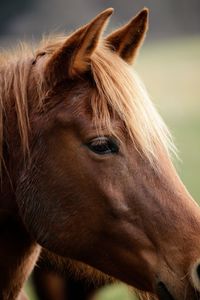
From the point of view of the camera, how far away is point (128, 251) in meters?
2.84

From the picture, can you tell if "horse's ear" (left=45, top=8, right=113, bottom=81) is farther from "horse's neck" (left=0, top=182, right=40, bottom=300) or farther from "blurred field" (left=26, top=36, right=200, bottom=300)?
"blurred field" (left=26, top=36, right=200, bottom=300)

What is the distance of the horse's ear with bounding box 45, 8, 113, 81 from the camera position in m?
2.82

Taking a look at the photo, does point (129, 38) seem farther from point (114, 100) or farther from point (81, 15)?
point (81, 15)

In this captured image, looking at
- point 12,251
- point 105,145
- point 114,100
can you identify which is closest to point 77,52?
point 114,100

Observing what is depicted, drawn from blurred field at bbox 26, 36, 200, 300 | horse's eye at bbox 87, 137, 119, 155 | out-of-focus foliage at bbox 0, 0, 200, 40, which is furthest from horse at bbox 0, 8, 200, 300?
out-of-focus foliage at bbox 0, 0, 200, 40

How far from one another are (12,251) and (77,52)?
94 centimetres

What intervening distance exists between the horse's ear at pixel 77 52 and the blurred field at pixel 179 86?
29.6 ft

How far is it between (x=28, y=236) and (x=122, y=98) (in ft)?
2.55

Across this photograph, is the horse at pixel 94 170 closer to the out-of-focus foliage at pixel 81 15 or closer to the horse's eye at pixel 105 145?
the horse's eye at pixel 105 145

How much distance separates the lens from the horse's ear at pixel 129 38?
3072 millimetres

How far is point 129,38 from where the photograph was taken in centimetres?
312

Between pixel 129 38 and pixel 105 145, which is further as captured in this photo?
pixel 129 38

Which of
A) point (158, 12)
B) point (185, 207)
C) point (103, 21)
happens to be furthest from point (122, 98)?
point (158, 12)

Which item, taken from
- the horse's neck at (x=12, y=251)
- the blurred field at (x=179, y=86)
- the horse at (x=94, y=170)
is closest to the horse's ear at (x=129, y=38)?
the horse at (x=94, y=170)
